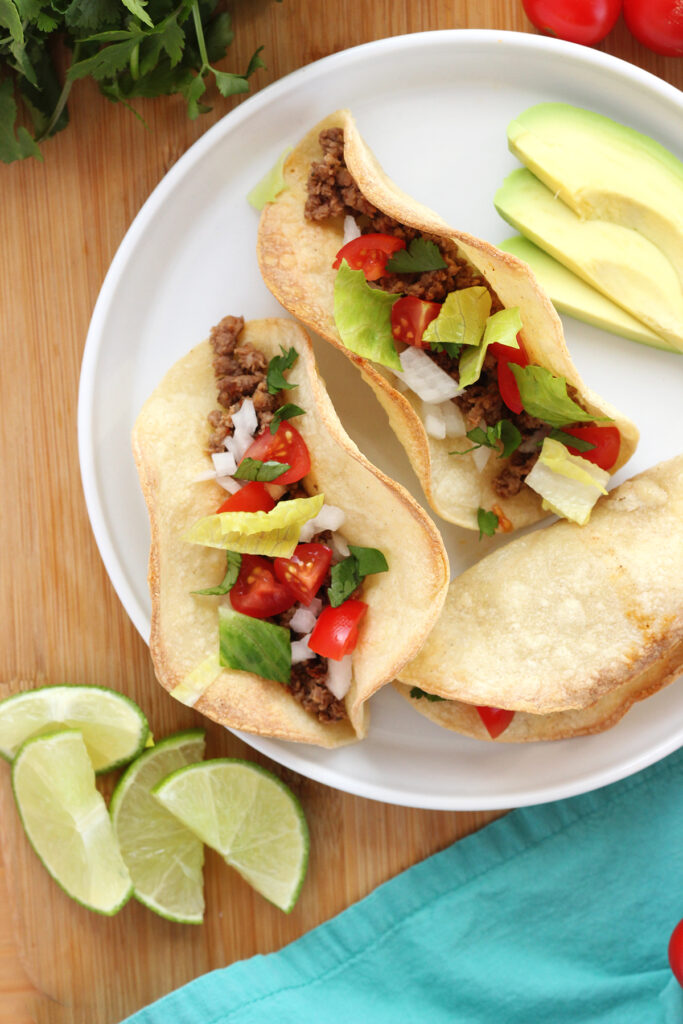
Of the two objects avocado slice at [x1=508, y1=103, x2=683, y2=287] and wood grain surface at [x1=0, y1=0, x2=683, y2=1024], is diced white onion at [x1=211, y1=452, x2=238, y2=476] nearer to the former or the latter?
wood grain surface at [x1=0, y1=0, x2=683, y2=1024]

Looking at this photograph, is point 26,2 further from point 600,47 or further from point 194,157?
point 600,47

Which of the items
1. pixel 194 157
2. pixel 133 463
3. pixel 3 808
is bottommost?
pixel 3 808

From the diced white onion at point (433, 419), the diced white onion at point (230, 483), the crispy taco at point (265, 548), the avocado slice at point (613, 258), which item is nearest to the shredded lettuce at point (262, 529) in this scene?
the crispy taco at point (265, 548)

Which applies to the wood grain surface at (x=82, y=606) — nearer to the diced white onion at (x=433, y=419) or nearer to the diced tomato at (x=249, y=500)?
the diced tomato at (x=249, y=500)

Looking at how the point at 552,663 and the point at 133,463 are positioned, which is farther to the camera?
the point at 133,463

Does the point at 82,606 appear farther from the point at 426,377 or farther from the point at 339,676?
the point at 426,377

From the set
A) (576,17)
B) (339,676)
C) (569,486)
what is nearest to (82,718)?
(339,676)

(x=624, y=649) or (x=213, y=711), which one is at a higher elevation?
(x=624, y=649)

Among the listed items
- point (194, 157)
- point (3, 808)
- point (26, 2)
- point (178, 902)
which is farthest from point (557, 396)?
point (3, 808)
